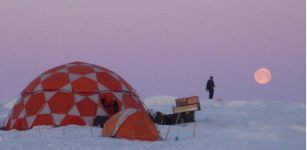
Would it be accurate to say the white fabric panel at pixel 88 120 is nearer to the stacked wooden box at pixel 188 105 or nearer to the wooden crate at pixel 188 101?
the stacked wooden box at pixel 188 105

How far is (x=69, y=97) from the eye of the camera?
71.2 feet

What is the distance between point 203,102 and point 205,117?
6.97m

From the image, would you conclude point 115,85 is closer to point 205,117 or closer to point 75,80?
point 75,80

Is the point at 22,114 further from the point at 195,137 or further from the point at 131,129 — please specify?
the point at 195,137

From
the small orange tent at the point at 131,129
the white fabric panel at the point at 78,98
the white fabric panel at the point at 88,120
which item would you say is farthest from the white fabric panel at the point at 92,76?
the small orange tent at the point at 131,129

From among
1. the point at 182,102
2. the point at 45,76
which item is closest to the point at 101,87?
the point at 45,76

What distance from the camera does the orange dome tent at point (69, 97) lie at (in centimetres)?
2116

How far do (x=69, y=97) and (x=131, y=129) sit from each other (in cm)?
517

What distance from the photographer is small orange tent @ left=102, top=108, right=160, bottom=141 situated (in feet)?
56.3

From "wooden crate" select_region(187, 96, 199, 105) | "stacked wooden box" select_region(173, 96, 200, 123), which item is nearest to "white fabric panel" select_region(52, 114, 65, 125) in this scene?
"stacked wooden box" select_region(173, 96, 200, 123)

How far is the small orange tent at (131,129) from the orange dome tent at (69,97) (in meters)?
3.84

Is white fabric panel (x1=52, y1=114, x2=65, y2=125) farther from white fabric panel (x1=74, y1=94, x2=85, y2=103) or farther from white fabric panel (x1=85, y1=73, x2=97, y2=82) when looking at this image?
white fabric panel (x1=85, y1=73, x2=97, y2=82)

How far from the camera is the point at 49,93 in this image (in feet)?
72.1

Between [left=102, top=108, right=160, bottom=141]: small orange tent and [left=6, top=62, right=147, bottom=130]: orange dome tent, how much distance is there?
12.6 ft
